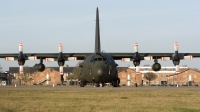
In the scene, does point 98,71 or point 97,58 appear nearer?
point 98,71

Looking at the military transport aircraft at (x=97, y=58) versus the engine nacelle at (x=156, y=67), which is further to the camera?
the engine nacelle at (x=156, y=67)

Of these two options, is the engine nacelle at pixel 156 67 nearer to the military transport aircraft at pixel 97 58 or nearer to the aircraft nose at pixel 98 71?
the military transport aircraft at pixel 97 58

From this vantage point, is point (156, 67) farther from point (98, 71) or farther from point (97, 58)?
point (98, 71)

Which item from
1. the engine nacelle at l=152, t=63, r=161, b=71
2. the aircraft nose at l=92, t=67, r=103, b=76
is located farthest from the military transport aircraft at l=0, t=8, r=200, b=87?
the aircraft nose at l=92, t=67, r=103, b=76

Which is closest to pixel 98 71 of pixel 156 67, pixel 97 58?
pixel 97 58

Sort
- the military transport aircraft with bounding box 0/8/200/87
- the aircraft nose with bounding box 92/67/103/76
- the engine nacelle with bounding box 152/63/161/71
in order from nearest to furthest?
1. the aircraft nose with bounding box 92/67/103/76
2. the military transport aircraft with bounding box 0/8/200/87
3. the engine nacelle with bounding box 152/63/161/71

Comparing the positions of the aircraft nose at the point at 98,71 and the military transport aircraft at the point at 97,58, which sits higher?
the military transport aircraft at the point at 97,58

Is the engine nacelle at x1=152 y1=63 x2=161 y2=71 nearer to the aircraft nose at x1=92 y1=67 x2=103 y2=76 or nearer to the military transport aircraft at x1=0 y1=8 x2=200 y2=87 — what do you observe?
the military transport aircraft at x1=0 y1=8 x2=200 y2=87

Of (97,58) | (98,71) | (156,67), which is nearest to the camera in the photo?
(98,71)

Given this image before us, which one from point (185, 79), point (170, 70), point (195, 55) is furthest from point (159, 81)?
point (195, 55)

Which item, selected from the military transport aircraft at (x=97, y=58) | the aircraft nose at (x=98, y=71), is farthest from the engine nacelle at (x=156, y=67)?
the aircraft nose at (x=98, y=71)

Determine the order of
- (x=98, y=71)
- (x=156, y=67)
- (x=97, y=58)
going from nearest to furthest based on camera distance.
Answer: (x=98, y=71), (x=97, y=58), (x=156, y=67)

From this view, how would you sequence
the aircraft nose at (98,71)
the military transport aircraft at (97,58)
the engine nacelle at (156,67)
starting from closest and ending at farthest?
the aircraft nose at (98,71)
the military transport aircraft at (97,58)
the engine nacelle at (156,67)

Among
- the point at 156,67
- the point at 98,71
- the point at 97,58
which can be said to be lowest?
the point at 98,71
